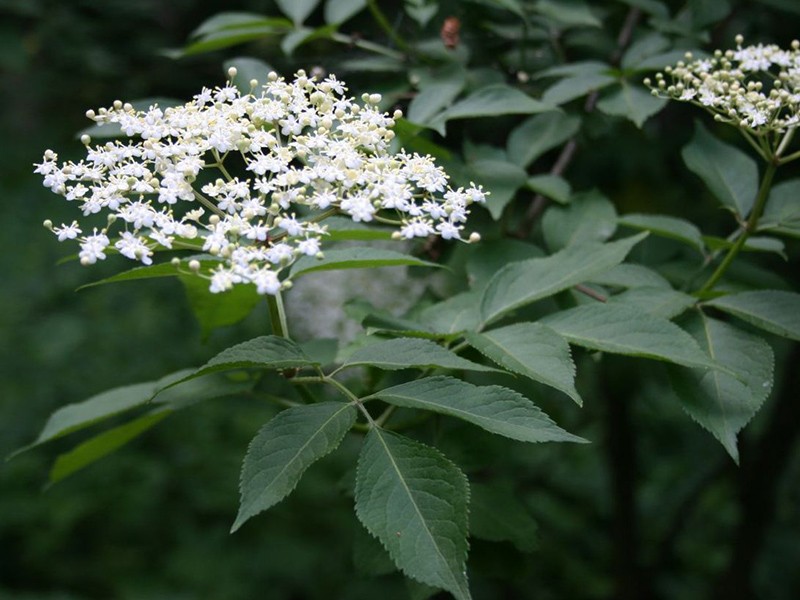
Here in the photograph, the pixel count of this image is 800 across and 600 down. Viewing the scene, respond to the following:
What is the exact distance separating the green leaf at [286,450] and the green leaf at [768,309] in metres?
0.84

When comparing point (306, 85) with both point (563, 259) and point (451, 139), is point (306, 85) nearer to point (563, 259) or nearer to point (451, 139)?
point (563, 259)

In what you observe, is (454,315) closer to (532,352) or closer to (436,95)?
(532,352)

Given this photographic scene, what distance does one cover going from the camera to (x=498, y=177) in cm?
203

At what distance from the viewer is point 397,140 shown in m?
1.86

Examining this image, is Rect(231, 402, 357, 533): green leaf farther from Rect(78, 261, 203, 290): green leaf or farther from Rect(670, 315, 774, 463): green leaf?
Rect(670, 315, 774, 463): green leaf

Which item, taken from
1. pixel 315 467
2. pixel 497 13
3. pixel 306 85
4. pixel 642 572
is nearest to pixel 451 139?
pixel 497 13

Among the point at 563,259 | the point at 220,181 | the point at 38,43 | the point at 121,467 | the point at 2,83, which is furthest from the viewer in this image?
the point at 2,83

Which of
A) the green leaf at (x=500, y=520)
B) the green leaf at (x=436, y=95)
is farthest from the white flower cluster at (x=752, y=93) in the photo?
the green leaf at (x=500, y=520)

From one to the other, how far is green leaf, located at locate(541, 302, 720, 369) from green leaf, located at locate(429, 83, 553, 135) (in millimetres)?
505

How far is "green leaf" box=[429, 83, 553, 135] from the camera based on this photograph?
1.88 m

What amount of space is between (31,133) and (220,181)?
7.08m

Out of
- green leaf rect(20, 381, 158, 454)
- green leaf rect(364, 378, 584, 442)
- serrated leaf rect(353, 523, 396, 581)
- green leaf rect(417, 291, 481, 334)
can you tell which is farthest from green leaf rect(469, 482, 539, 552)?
green leaf rect(20, 381, 158, 454)

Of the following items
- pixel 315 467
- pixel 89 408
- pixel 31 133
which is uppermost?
pixel 89 408

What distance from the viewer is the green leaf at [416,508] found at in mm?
1182
